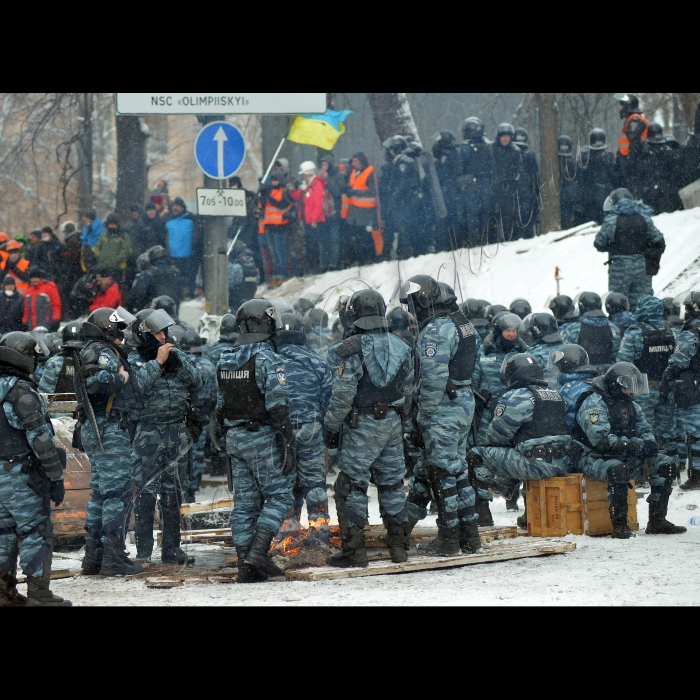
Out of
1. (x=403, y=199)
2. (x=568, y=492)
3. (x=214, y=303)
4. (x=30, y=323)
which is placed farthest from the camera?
(x=403, y=199)

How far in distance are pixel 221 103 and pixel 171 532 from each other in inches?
183

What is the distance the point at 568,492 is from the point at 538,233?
10.0 meters

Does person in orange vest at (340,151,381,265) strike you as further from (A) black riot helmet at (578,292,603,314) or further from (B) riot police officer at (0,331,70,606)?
(B) riot police officer at (0,331,70,606)

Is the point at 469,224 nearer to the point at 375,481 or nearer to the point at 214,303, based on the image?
the point at 214,303

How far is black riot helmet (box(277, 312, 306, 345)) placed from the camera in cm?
923

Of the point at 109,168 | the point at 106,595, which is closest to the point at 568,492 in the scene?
the point at 106,595

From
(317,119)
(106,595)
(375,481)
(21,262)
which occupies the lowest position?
(106,595)

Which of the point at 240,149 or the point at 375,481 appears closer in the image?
the point at 375,481

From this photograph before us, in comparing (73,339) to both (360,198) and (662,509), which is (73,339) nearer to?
(662,509)

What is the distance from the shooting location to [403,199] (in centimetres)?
1719

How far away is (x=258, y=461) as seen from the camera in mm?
7793

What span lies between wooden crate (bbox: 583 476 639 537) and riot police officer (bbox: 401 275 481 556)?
1.29 meters

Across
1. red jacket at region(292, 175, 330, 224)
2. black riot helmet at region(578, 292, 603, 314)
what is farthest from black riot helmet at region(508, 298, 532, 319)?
red jacket at region(292, 175, 330, 224)

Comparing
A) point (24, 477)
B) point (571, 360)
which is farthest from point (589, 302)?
point (24, 477)
